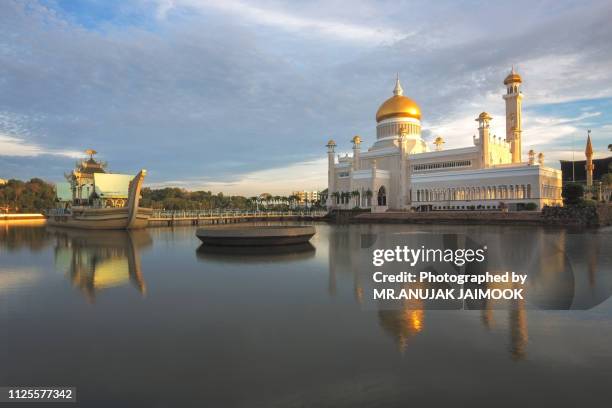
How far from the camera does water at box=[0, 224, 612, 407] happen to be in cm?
498

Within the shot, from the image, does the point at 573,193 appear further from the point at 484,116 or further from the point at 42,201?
the point at 42,201

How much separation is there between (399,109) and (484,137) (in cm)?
1619

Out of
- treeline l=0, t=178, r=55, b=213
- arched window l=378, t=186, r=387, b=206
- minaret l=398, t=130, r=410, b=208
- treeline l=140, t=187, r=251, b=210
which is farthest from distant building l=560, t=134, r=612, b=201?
treeline l=0, t=178, r=55, b=213

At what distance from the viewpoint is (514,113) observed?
57.6 metres

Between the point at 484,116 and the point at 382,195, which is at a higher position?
the point at 484,116

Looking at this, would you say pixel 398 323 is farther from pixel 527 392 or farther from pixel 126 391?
pixel 126 391

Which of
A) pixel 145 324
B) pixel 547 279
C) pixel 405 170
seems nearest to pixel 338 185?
pixel 405 170

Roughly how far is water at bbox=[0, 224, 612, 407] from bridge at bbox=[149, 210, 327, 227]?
4024 cm

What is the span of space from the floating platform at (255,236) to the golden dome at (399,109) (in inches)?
1919

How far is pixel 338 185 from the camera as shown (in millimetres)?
69250

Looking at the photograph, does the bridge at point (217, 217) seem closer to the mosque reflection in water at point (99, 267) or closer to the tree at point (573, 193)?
the mosque reflection in water at point (99, 267)

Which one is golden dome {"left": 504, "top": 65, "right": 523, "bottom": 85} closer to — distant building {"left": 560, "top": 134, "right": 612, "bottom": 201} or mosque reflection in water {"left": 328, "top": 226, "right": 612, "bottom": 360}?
distant building {"left": 560, "top": 134, "right": 612, "bottom": 201}

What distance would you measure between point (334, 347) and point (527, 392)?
8.85ft

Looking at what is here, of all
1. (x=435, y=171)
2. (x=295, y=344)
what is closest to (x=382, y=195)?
(x=435, y=171)
